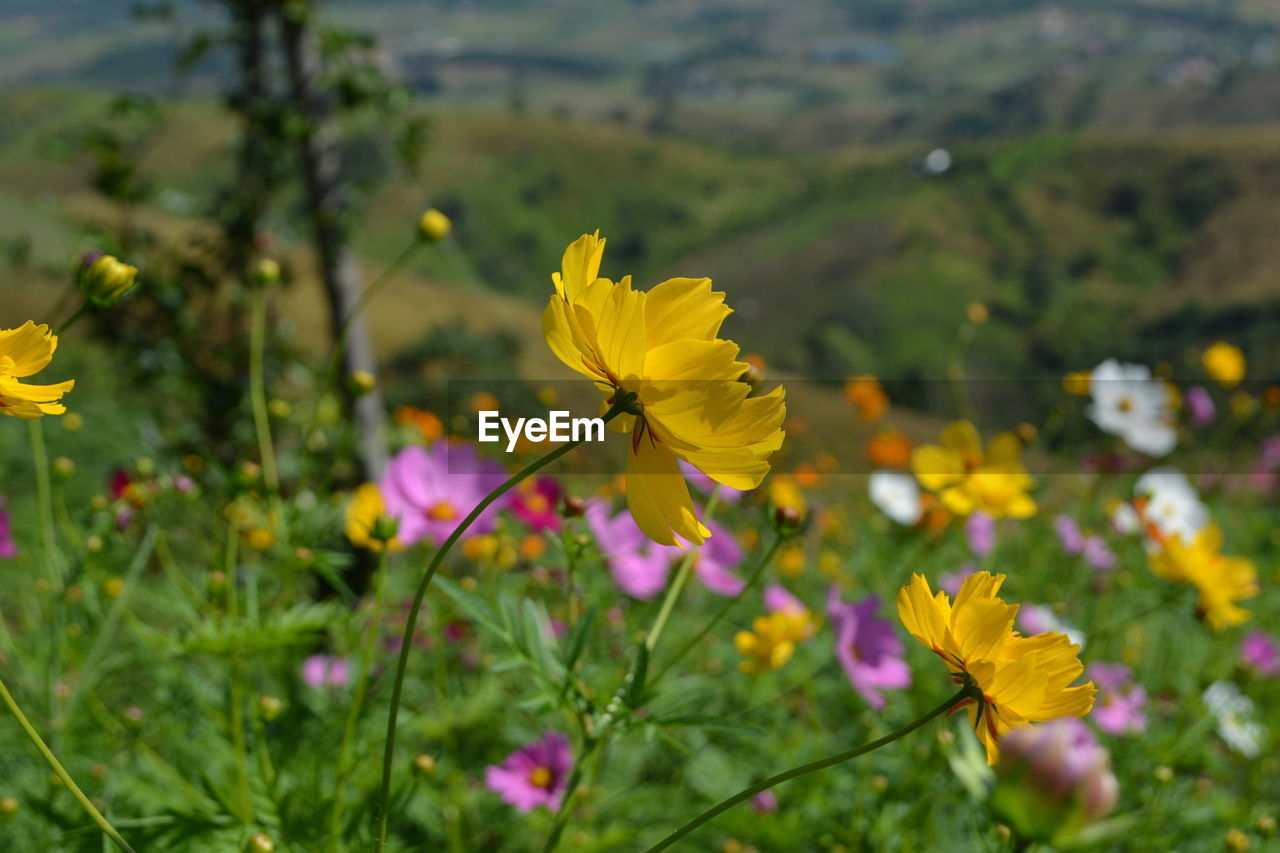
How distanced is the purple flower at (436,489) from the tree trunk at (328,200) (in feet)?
4.26

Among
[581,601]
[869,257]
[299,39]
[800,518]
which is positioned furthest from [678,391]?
[869,257]

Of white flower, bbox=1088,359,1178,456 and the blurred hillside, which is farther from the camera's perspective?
the blurred hillside

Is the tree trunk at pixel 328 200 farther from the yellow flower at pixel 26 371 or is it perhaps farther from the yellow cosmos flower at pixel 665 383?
the yellow cosmos flower at pixel 665 383

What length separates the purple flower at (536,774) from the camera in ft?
3.58

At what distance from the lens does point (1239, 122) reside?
6438cm

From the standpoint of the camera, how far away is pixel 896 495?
2.15 metres

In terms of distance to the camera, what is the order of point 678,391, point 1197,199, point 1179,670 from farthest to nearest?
1. point 1197,199
2. point 1179,670
3. point 678,391

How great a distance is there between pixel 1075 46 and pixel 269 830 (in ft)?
403

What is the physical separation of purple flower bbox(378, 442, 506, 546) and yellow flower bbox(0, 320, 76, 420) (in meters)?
0.58

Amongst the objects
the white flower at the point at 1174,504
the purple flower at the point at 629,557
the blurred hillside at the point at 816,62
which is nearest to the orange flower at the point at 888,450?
the white flower at the point at 1174,504

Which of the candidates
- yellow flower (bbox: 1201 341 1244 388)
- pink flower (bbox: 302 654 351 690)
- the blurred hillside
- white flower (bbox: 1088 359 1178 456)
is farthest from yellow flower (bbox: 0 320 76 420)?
the blurred hillside

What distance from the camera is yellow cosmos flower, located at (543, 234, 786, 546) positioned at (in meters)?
0.47

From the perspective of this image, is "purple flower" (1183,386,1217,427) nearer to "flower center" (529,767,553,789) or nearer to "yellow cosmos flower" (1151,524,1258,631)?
"yellow cosmos flower" (1151,524,1258,631)

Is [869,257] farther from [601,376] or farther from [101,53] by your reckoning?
[101,53]
